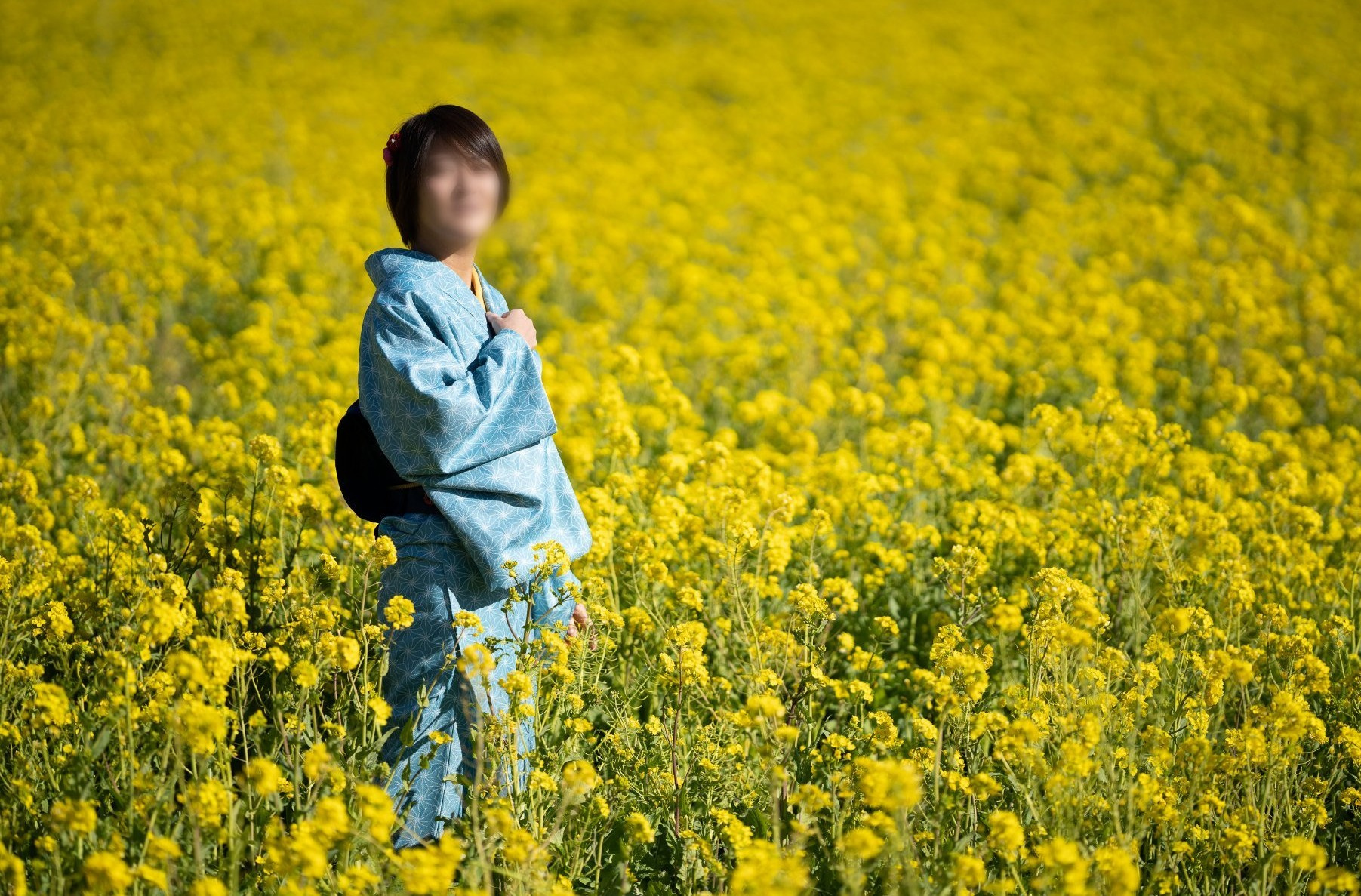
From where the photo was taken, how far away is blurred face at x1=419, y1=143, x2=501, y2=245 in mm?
2564

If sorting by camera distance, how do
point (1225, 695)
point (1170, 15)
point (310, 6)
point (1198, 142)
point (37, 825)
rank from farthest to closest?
point (310, 6), point (1170, 15), point (1198, 142), point (1225, 695), point (37, 825)

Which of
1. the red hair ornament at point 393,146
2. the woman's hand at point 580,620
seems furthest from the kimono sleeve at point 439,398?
the woman's hand at point 580,620

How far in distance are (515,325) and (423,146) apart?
0.47 meters

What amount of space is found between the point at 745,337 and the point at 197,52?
11.9 meters

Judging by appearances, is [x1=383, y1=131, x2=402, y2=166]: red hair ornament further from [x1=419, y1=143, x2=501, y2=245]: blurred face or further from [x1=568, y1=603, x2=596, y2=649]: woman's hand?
[x1=568, y1=603, x2=596, y2=649]: woman's hand

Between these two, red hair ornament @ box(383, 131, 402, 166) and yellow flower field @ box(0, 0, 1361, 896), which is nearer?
yellow flower field @ box(0, 0, 1361, 896)

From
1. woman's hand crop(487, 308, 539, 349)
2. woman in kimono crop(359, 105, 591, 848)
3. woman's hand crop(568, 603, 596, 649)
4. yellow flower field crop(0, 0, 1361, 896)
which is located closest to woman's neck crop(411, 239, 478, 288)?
woman in kimono crop(359, 105, 591, 848)

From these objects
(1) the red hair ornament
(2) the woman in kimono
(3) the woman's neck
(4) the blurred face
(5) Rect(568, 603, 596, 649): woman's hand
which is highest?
(1) the red hair ornament

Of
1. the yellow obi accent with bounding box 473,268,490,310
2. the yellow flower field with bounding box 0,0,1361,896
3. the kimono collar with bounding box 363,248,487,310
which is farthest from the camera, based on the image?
the yellow obi accent with bounding box 473,268,490,310

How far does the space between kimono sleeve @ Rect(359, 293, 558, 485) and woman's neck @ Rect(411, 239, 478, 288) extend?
0.20 metres

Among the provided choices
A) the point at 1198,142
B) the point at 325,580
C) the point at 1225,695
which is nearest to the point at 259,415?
the point at 325,580

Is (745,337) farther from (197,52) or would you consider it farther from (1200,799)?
(197,52)

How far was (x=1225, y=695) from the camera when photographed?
306 centimetres

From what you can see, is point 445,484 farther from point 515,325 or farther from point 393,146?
point 393,146
